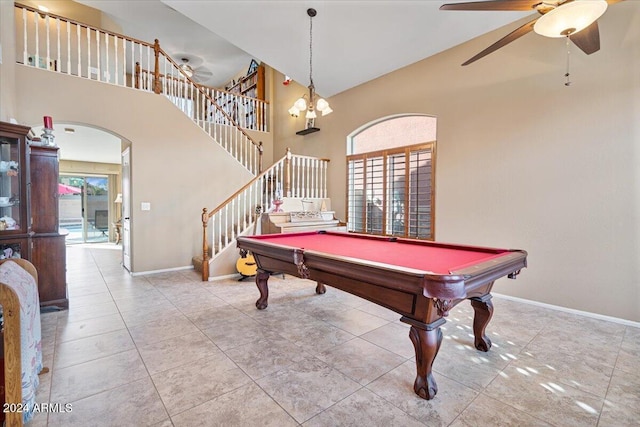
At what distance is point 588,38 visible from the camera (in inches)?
92.0

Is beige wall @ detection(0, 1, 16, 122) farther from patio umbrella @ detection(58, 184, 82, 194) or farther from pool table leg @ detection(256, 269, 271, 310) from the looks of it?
patio umbrella @ detection(58, 184, 82, 194)

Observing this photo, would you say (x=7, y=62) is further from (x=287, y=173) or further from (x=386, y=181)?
(x=386, y=181)

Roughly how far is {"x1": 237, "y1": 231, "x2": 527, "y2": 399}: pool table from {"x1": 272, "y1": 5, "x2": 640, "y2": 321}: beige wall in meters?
1.72

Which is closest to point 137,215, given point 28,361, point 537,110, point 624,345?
point 28,361

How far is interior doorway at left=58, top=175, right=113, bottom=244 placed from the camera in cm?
980

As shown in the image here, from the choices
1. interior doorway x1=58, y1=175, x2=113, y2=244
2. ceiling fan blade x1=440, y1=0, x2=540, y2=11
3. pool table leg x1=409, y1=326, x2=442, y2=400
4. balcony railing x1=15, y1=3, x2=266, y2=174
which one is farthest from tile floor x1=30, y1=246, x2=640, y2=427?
interior doorway x1=58, y1=175, x2=113, y2=244

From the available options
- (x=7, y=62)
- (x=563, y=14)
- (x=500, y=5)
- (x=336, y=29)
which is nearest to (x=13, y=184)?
(x=7, y=62)

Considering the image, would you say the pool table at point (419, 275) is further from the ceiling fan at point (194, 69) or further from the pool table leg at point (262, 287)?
the ceiling fan at point (194, 69)

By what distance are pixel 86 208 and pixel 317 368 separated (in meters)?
11.1

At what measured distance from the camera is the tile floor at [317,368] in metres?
1.71

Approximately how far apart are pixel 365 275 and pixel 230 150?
214 inches

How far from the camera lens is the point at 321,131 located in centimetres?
654

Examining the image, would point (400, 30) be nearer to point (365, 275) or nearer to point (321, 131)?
point (321, 131)

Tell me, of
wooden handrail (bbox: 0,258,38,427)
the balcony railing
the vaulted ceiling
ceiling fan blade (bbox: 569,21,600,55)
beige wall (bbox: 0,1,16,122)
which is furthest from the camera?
A: the balcony railing
